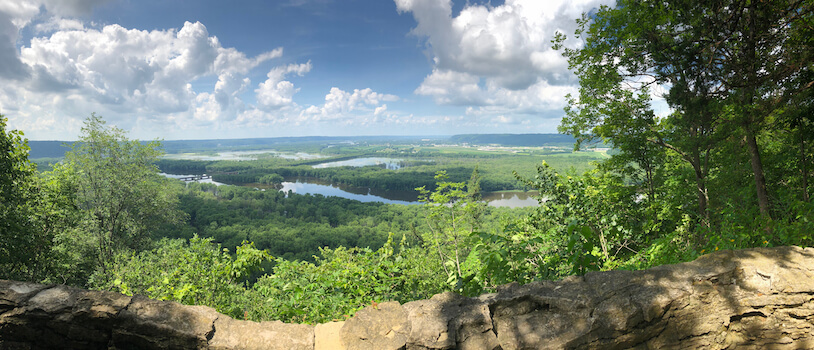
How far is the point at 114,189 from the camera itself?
17.6 metres

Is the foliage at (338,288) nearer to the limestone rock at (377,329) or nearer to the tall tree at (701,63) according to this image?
the limestone rock at (377,329)

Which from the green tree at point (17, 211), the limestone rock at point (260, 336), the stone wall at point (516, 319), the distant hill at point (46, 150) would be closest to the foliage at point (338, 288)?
the limestone rock at point (260, 336)

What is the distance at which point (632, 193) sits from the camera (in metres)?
10.0

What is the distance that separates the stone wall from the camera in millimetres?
2619

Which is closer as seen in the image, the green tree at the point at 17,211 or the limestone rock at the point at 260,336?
the limestone rock at the point at 260,336

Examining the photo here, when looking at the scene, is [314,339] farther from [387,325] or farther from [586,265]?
[586,265]

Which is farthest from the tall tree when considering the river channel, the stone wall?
the river channel

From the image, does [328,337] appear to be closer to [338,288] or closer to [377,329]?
[377,329]

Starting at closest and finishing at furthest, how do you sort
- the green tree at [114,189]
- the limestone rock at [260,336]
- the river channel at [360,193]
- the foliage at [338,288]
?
the limestone rock at [260,336], the foliage at [338,288], the green tree at [114,189], the river channel at [360,193]

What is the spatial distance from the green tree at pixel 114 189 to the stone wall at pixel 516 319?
18192 mm

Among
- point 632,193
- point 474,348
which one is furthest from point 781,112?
point 474,348

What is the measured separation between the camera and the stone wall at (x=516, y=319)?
2619mm

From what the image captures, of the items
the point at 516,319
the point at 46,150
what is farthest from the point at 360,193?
the point at 46,150

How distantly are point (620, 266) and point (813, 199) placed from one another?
3.51m
